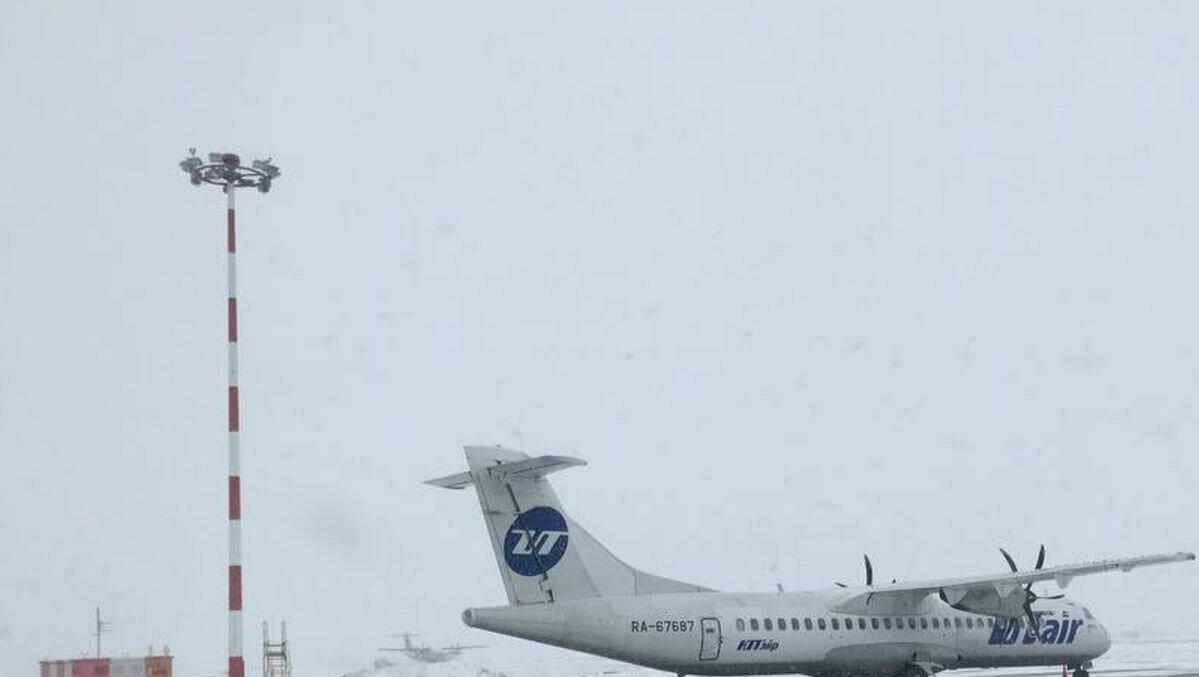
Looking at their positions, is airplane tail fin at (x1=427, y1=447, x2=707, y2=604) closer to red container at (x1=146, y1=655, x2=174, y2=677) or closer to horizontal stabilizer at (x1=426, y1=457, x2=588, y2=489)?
horizontal stabilizer at (x1=426, y1=457, x2=588, y2=489)

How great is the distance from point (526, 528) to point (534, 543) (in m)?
0.35

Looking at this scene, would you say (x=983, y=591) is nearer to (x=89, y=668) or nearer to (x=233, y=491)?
(x=233, y=491)

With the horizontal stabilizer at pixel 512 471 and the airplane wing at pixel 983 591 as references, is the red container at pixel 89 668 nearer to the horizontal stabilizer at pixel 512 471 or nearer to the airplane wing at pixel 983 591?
the horizontal stabilizer at pixel 512 471

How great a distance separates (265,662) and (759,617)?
11.7 m

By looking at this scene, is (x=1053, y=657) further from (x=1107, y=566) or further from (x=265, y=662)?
(x=265, y=662)

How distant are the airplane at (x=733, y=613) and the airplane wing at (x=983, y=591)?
0.04 meters

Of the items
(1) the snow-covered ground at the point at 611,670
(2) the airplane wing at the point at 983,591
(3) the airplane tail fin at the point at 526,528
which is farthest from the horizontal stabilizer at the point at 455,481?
(1) the snow-covered ground at the point at 611,670

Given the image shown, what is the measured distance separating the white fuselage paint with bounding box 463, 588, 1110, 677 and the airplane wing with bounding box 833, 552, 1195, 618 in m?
0.38

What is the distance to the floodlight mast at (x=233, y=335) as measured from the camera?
24.8 m

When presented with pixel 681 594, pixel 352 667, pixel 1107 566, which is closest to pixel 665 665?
pixel 681 594

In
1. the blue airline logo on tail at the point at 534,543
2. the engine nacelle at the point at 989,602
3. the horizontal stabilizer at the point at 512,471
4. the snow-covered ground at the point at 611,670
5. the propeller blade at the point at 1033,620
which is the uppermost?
the horizontal stabilizer at the point at 512,471

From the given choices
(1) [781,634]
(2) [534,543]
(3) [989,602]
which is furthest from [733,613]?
(3) [989,602]

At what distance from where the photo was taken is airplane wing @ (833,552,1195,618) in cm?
3045

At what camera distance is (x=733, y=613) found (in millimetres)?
28844
